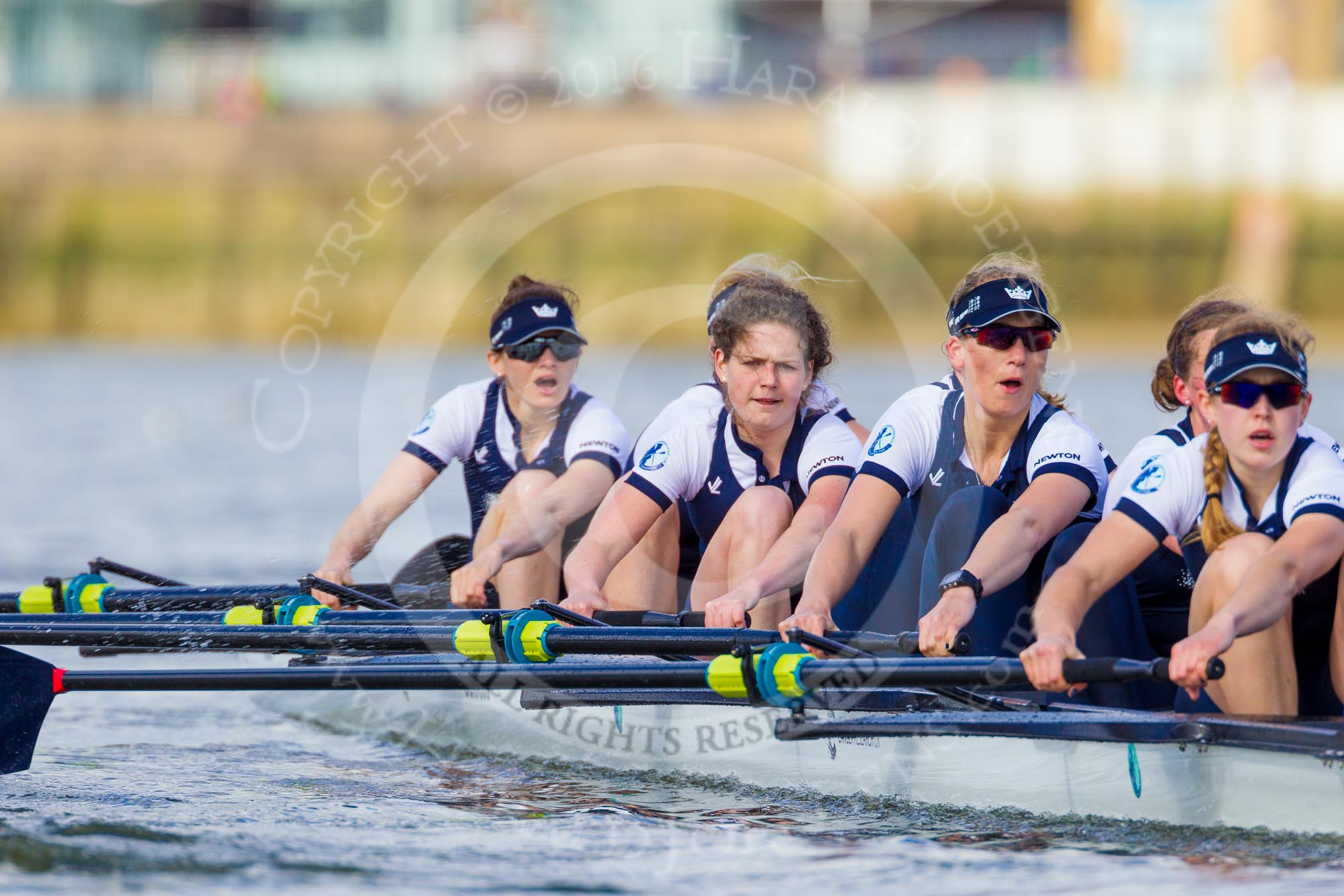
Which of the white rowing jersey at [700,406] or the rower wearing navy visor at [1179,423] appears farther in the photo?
the white rowing jersey at [700,406]

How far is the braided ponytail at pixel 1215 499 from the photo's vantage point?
11.6ft

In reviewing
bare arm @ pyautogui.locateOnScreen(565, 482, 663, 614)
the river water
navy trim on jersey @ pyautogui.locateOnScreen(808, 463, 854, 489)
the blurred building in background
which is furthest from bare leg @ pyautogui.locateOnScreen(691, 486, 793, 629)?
the blurred building in background

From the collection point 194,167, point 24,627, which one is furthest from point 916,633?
point 194,167

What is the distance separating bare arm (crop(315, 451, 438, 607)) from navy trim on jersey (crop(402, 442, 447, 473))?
1cm

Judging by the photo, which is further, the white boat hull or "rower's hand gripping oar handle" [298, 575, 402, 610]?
"rower's hand gripping oar handle" [298, 575, 402, 610]

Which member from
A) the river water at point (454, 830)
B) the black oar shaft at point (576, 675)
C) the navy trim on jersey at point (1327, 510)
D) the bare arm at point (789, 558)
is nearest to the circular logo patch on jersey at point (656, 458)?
the bare arm at point (789, 558)

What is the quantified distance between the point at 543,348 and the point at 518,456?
39cm

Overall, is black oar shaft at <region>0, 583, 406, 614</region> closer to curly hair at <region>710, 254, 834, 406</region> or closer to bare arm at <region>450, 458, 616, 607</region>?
bare arm at <region>450, 458, 616, 607</region>

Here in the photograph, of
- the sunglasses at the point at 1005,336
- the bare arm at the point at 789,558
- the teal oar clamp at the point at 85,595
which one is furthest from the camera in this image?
the teal oar clamp at the point at 85,595

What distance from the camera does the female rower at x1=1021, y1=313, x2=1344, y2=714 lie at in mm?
3381

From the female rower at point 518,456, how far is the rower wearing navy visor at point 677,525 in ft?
0.73

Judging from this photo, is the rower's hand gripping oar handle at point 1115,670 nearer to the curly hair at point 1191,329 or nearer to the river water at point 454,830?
the river water at point 454,830

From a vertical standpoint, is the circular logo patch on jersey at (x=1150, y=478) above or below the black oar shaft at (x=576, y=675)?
above

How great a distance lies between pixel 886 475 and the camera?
159 inches
